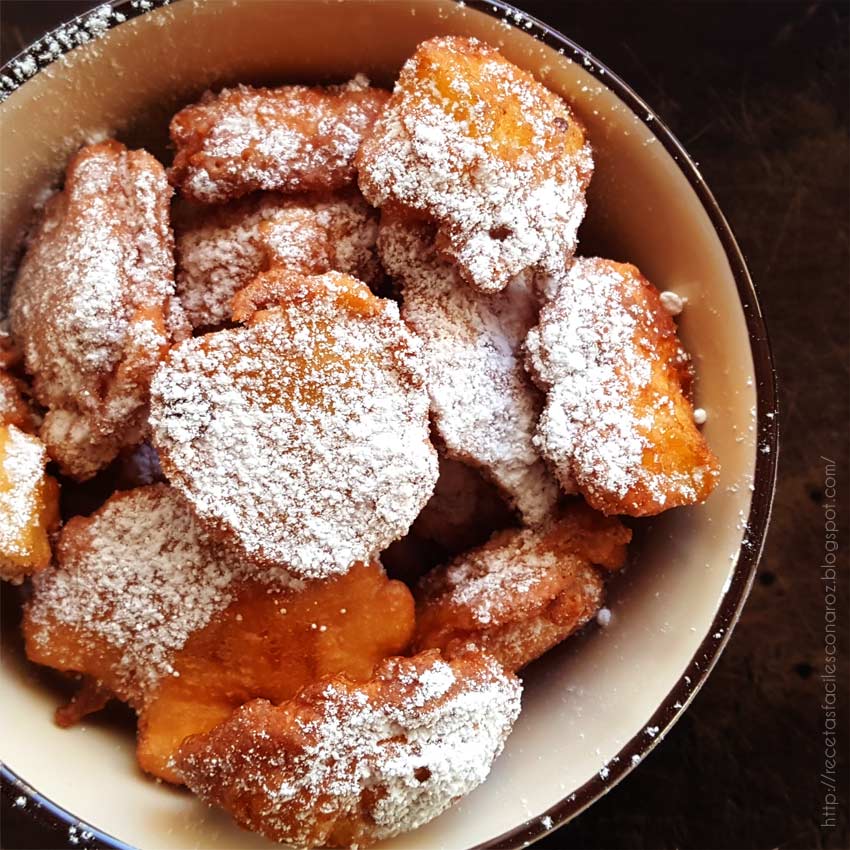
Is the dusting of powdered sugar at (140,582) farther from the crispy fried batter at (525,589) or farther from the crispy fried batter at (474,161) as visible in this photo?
the crispy fried batter at (474,161)

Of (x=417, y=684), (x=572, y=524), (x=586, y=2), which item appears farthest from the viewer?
(x=586, y=2)

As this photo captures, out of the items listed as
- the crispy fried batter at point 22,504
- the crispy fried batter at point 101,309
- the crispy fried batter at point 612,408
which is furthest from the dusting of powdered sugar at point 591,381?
the crispy fried batter at point 22,504

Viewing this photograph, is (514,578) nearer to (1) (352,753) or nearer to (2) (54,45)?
(1) (352,753)

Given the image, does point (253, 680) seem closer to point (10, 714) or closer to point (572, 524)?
point (10, 714)

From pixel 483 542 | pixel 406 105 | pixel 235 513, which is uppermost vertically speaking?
pixel 406 105

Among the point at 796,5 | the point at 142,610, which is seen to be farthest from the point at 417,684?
the point at 796,5

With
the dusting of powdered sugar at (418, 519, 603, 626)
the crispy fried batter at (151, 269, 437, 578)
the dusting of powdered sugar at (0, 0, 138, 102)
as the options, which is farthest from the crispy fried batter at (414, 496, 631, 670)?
the dusting of powdered sugar at (0, 0, 138, 102)
